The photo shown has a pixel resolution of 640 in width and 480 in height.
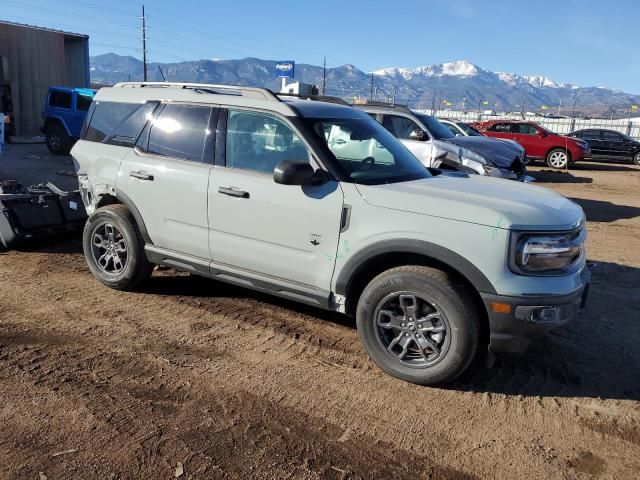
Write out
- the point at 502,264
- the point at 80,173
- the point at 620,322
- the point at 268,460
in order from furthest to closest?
the point at 80,173
the point at 620,322
the point at 502,264
the point at 268,460

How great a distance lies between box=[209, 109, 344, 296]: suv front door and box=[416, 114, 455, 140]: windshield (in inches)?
288

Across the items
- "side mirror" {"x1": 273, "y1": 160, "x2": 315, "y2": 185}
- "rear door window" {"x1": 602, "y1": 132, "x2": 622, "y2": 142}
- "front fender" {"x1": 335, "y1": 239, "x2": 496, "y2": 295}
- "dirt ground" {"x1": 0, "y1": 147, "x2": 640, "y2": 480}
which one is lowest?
"dirt ground" {"x1": 0, "y1": 147, "x2": 640, "y2": 480}

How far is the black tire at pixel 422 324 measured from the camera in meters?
3.41

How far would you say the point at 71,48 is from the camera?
2891 cm

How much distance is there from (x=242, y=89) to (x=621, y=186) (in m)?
14.3

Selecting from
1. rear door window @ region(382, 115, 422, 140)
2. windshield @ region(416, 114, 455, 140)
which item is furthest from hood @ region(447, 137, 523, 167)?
rear door window @ region(382, 115, 422, 140)

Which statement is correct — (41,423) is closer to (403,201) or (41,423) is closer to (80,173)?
(403,201)

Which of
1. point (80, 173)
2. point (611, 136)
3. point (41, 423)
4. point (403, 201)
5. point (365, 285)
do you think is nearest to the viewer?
point (41, 423)

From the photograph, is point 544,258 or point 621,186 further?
point 621,186

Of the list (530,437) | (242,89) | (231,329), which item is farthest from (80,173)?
(530,437)

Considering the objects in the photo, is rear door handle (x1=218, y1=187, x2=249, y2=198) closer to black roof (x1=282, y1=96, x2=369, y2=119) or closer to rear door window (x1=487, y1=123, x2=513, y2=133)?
black roof (x1=282, y1=96, x2=369, y2=119)

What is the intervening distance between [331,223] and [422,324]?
36.6 inches

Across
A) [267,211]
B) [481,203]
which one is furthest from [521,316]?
[267,211]

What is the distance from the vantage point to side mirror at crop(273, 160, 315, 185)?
3723 millimetres
